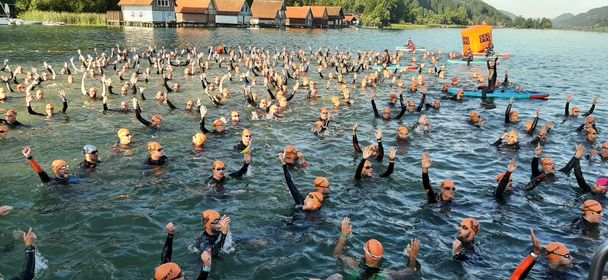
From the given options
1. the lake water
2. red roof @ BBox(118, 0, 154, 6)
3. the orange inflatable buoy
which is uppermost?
red roof @ BBox(118, 0, 154, 6)

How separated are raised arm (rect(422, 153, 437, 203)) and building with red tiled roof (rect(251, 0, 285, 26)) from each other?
116023 mm

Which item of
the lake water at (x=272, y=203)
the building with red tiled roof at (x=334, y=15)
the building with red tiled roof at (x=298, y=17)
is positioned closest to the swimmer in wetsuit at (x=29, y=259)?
the lake water at (x=272, y=203)

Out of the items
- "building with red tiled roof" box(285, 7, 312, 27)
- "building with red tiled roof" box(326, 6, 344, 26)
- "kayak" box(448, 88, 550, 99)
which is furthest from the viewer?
"building with red tiled roof" box(326, 6, 344, 26)

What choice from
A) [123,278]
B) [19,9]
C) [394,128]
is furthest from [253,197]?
→ [19,9]

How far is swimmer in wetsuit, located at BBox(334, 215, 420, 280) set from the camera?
8.74m

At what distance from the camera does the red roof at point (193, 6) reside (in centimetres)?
11281

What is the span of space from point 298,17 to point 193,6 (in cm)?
3143

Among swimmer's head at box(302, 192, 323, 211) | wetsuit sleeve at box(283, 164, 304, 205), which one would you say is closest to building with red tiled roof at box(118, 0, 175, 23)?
wetsuit sleeve at box(283, 164, 304, 205)

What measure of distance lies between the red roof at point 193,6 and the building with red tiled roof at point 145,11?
549 cm

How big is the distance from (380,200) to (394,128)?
965cm

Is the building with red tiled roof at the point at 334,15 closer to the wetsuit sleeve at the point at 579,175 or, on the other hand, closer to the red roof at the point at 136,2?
the red roof at the point at 136,2

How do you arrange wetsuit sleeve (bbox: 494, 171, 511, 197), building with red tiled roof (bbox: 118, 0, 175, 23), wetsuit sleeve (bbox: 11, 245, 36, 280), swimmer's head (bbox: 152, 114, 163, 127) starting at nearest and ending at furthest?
1. wetsuit sleeve (bbox: 11, 245, 36, 280)
2. wetsuit sleeve (bbox: 494, 171, 511, 197)
3. swimmer's head (bbox: 152, 114, 163, 127)
4. building with red tiled roof (bbox: 118, 0, 175, 23)

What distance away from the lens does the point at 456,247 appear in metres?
10.5

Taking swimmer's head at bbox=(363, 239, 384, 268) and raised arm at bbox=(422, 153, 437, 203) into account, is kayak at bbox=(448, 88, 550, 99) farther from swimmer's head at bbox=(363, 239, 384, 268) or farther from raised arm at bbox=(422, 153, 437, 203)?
swimmer's head at bbox=(363, 239, 384, 268)
